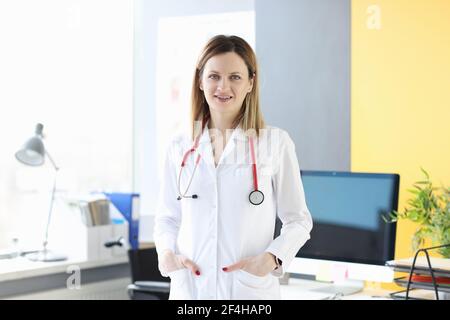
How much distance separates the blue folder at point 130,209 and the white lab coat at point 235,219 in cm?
211

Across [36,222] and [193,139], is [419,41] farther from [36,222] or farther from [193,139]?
[36,222]

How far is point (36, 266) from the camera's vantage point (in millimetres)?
3090

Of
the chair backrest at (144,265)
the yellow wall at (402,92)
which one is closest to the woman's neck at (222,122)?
the yellow wall at (402,92)

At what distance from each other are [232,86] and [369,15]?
1.46m

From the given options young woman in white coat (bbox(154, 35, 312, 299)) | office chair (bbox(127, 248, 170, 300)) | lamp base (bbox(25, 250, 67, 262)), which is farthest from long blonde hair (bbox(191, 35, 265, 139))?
lamp base (bbox(25, 250, 67, 262))

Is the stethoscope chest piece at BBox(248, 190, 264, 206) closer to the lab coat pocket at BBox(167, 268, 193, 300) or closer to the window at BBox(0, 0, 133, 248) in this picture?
the lab coat pocket at BBox(167, 268, 193, 300)

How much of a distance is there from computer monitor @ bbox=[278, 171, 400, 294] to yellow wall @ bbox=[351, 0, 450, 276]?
23cm

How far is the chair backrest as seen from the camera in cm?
310

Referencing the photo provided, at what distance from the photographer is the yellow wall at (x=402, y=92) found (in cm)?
251

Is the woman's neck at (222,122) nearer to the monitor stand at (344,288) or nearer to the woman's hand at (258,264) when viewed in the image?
the woman's hand at (258,264)

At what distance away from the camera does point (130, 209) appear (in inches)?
141

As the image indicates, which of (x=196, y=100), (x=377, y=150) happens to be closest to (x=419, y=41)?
(x=377, y=150)

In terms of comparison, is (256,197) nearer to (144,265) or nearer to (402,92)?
(402,92)

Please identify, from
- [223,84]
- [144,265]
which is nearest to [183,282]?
[223,84]
